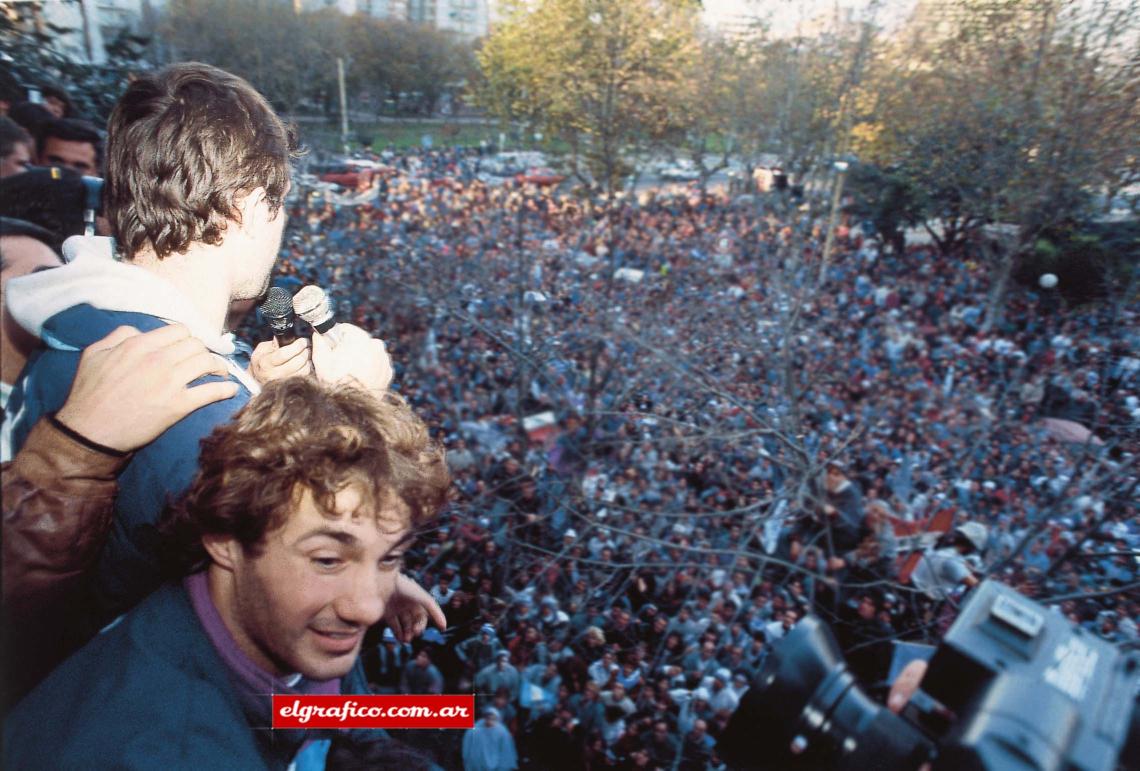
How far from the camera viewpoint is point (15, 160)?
2.30m

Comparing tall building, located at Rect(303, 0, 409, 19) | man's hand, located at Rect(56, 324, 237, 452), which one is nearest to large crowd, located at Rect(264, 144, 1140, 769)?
man's hand, located at Rect(56, 324, 237, 452)

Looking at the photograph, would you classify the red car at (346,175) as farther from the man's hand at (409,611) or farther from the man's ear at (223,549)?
the man's ear at (223,549)

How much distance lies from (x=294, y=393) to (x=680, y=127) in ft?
39.4

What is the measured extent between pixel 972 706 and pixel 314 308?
53.7 inches

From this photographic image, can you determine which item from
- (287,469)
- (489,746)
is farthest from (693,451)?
(287,469)

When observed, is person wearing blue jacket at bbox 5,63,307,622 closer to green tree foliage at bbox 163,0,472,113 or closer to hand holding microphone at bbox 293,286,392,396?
hand holding microphone at bbox 293,286,392,396

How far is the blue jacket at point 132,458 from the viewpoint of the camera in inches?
38.3

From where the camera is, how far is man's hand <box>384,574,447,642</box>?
1.46 metres

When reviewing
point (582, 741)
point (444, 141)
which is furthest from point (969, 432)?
point (444, 141)

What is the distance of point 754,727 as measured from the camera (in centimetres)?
110

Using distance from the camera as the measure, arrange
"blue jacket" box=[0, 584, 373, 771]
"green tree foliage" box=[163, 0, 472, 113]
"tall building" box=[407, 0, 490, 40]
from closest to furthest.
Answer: "blue jacket" box=[0, 584, 373, 771]
"green tree foliage" box=[163, 0, 472, 113]
"tall building" box=[407, 0, 490, 40]

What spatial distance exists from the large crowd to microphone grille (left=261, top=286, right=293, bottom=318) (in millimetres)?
2087

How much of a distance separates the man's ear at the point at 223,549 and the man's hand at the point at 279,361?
439 millimetres

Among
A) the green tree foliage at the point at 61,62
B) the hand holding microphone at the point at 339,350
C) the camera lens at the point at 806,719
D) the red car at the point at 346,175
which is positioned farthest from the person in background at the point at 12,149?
the red car at the point at 346,175
